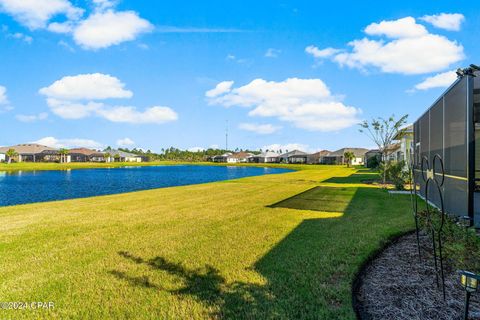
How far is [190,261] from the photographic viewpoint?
468cm

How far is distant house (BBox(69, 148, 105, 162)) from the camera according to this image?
105250mm

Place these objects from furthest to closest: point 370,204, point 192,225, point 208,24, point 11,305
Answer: point 208,24 → point 370,204 → point 192,225 → point 11,305

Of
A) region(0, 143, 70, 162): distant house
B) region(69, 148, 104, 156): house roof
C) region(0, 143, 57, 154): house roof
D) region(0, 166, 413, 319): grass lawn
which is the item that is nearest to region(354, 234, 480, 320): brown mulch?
region(0, 166, 413, 319): grass lawn

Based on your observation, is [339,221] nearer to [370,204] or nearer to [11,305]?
[370,204]

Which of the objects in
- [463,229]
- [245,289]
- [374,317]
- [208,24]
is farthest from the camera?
[208,24]

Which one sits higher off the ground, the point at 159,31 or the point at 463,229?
the point at 159,31

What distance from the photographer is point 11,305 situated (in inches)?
133

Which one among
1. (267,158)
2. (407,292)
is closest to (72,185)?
(407,292)

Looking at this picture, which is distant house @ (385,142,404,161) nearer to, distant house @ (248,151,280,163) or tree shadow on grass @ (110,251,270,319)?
tree shadow on grass @ (110,251,270,319)

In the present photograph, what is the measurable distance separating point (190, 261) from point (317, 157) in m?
96.0

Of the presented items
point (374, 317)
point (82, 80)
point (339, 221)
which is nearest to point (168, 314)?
point (374, 317)

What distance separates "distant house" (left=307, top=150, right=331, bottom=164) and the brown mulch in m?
92.4

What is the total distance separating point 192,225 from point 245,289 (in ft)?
12.7

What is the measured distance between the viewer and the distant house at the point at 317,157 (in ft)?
312
